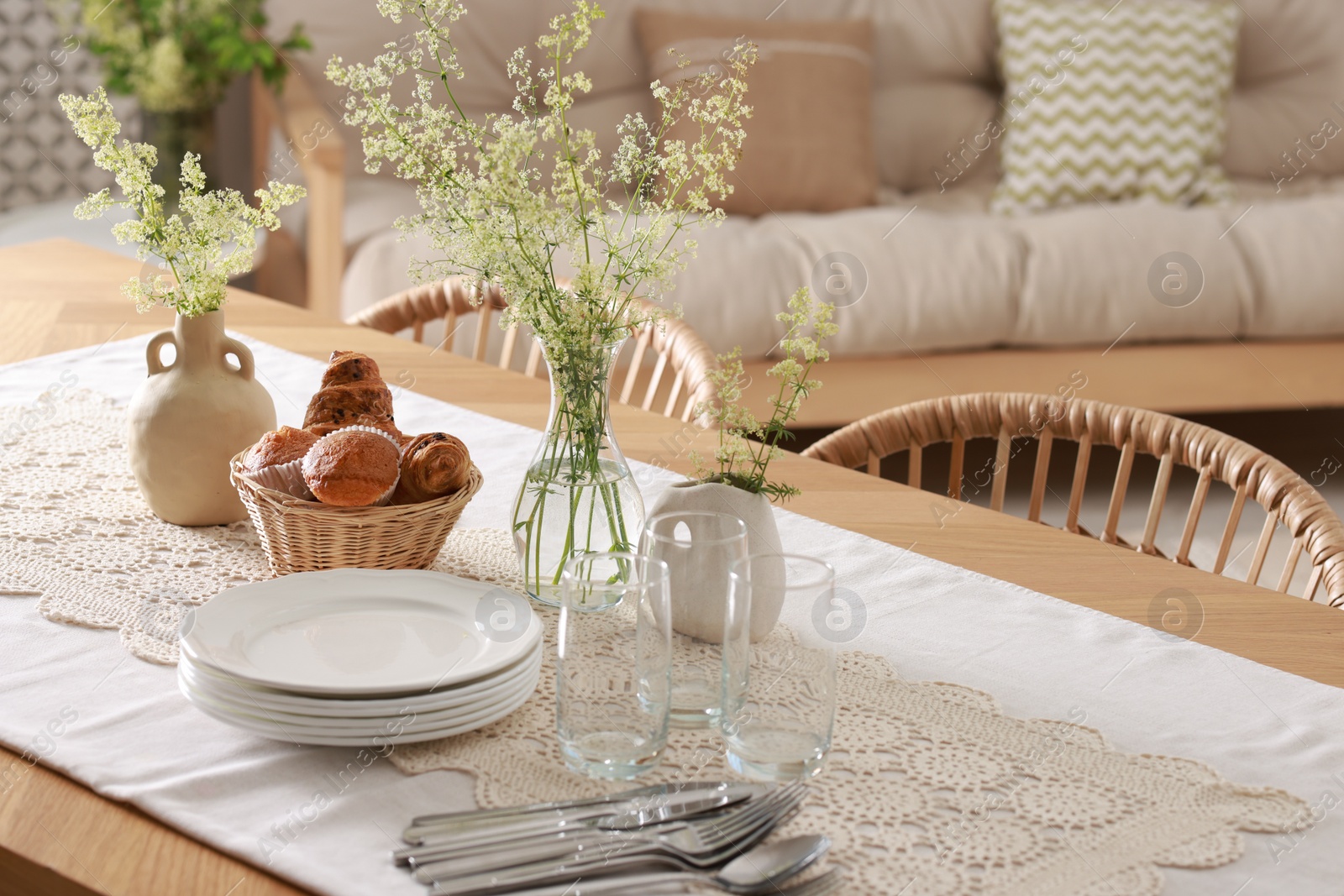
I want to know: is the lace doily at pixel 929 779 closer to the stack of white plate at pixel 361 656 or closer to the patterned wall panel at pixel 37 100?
the stack of white plate at pixel 361 656

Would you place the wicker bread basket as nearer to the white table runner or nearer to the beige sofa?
Result: the white table runner

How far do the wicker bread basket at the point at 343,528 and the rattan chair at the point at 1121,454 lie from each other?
0.48 m

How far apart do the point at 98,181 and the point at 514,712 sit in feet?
10.2

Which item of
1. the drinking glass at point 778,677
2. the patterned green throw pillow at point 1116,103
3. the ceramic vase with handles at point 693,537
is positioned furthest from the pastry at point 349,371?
the patterned green throw pillow at point 1116,103

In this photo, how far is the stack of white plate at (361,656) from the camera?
2.41 feet

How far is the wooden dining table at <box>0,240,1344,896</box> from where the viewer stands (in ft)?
2.17

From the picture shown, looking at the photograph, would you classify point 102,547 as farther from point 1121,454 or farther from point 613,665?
point 1121,454

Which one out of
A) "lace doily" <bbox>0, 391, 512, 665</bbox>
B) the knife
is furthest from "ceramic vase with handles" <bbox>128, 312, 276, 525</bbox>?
the knife

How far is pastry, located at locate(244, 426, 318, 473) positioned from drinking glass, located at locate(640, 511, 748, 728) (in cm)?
28

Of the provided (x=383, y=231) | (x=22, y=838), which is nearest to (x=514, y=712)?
(x=22, y=838)

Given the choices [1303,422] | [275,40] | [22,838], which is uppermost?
[275,40]

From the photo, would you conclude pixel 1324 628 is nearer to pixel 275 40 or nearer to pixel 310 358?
pixel 310 358

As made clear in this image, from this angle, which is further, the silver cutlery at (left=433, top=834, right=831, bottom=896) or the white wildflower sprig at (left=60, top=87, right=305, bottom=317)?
the white wildflower sprig at (left=60, top=87, right=305, bottom=317)

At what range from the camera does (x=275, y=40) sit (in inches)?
115
